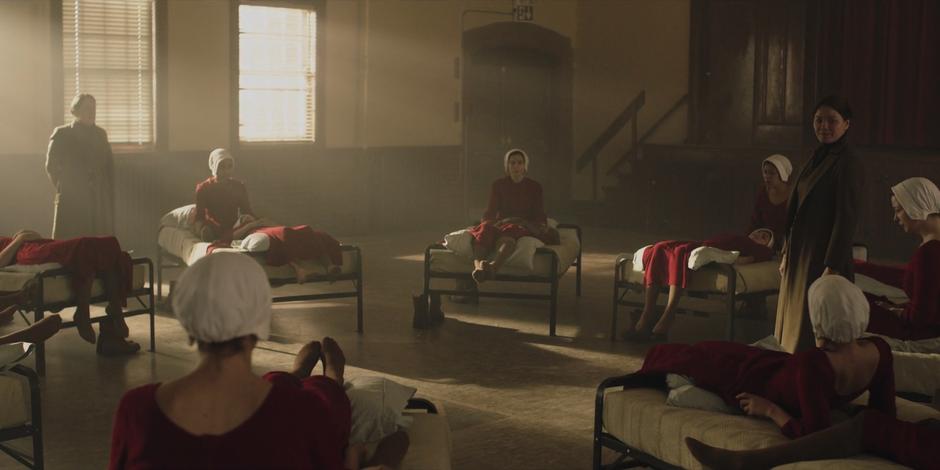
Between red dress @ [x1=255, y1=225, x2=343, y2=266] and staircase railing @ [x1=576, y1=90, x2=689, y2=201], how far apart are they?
6845 mm

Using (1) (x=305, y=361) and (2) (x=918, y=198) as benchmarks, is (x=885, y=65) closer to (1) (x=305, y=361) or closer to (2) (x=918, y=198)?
(2) (x=918, y=198)

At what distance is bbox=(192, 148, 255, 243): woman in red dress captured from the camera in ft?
26.3

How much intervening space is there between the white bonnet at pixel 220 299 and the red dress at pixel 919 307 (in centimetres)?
348

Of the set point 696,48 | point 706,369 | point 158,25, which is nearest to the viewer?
point 706,369

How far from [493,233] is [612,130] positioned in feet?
22.9

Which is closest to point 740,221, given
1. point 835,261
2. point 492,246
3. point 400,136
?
point 400,136

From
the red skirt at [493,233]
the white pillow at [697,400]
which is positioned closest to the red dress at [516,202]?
the red skirt at [493,233]

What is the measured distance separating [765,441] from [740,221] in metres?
8.97

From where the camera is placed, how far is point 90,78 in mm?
10789

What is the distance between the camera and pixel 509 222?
795 centimetres

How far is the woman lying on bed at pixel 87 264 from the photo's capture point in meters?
6.39

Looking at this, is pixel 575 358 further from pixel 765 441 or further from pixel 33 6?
pixel 33 6

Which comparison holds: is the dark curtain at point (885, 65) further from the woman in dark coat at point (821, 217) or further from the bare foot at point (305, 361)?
the bare foot at point (305, 361)

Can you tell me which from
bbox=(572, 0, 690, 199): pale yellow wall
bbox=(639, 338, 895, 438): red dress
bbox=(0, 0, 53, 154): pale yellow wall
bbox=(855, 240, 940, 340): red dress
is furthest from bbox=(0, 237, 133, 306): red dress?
bbox=(572, 0, 690, 199): pale yellow wall
